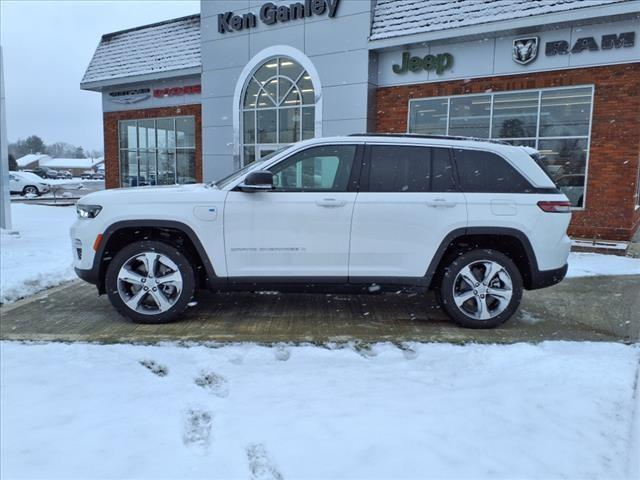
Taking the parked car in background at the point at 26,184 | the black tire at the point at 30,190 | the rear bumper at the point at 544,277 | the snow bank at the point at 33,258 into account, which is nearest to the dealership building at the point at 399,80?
the snow bank at the point at 33,258

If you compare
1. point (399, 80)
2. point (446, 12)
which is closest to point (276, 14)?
point (399, 80)

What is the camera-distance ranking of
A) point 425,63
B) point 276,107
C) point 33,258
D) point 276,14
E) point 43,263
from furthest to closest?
point 276,107, point 276,14, point 425,63, point 33,258, point 43,263

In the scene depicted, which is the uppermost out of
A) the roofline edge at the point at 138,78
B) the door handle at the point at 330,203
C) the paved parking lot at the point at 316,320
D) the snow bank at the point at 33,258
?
the roofline edge at the point at 138,78

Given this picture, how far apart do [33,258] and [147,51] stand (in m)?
11.1

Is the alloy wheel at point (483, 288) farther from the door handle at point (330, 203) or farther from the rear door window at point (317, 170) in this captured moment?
the rear door window at point (317, 170)

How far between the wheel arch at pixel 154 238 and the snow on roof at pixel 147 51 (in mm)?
11951

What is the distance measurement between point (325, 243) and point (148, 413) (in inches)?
87.2

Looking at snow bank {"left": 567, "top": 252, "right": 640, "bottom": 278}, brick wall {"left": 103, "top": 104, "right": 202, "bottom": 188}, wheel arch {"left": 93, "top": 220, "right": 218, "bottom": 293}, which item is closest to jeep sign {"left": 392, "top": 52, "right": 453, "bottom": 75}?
snow bank {"left": 567, "top": 252, "right": 640, "bottom": 278}

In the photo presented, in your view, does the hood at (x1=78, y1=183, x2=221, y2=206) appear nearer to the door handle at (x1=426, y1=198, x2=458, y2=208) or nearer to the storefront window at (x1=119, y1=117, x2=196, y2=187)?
the door handle at (x1=426, y1=198, x2=458, y2=208)

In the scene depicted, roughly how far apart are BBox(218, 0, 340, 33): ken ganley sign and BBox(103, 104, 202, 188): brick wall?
304 centimetres

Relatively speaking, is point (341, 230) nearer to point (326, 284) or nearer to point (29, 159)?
point (326, 284)

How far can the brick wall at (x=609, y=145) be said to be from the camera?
9914 mm

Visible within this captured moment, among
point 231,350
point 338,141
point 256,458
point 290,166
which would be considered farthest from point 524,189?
point 256,458

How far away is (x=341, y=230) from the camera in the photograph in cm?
468
